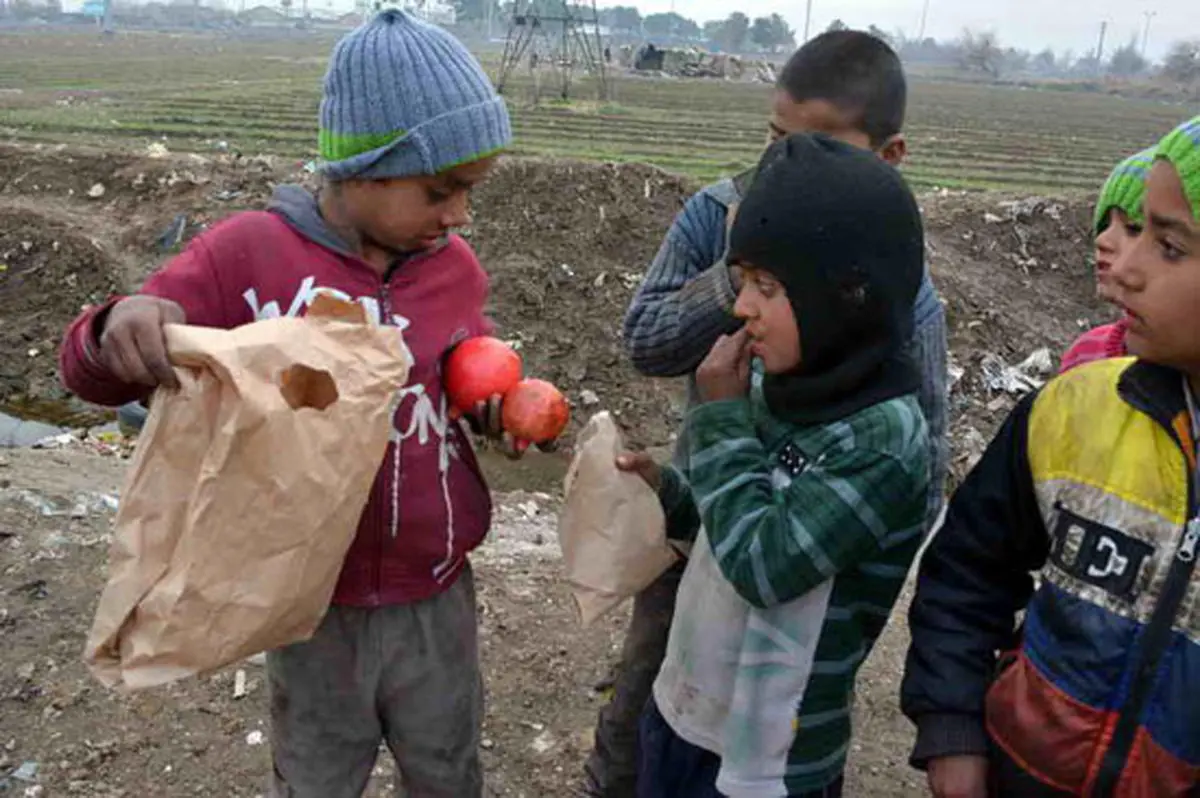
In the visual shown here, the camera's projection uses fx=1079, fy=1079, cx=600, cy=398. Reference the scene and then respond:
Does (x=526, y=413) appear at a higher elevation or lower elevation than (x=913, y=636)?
higher

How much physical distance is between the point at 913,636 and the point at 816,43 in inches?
51.2

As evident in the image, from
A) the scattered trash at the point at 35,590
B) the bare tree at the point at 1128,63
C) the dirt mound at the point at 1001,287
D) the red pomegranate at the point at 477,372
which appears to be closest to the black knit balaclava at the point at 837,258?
the red pomegranate at the point at 477,372

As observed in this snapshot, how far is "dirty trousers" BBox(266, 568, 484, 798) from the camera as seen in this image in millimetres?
2102

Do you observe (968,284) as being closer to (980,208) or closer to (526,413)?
(980,208)

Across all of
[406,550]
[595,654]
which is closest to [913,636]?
[406,550]

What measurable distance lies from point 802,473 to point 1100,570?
1.55ft

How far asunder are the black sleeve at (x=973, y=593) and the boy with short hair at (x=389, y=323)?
889mm

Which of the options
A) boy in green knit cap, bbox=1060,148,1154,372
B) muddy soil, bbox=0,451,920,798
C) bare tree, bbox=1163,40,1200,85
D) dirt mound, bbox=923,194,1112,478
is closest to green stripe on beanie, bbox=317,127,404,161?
boy in green knit cap, bbox=1060,148,1154,372

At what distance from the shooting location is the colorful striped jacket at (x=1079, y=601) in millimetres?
1558

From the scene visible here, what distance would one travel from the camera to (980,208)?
1166 centimetres

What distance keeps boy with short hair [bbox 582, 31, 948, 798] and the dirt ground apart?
1.32 metres

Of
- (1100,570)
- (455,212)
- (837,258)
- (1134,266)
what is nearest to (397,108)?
(455,212)

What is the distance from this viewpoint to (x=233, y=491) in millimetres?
1640

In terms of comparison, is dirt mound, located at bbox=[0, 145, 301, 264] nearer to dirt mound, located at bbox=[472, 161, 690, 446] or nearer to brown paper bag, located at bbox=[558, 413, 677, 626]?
dirt mound, located at bbox=[472, 161, 690, 446]
